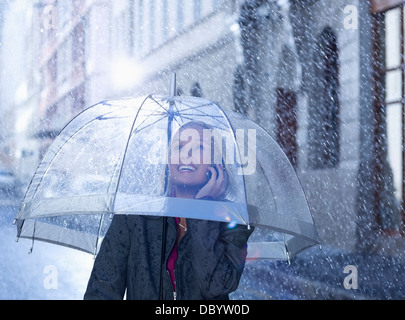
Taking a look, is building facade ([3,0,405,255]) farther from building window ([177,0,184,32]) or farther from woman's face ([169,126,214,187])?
woman's face ([169,126,214,187])

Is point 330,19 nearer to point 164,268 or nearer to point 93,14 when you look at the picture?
point 164,268

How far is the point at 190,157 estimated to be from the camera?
2.78 metres

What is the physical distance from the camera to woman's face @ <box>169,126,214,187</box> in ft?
9.00

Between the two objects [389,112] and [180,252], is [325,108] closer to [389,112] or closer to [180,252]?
[389,112]

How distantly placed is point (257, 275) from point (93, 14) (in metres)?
31.6

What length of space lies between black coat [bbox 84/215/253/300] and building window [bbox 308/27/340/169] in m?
10.0

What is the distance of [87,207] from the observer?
2.82m

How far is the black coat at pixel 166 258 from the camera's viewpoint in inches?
105

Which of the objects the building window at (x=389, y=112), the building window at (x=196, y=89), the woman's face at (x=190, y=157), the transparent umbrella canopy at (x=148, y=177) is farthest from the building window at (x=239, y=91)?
the woman's face at (x=190, y=157)

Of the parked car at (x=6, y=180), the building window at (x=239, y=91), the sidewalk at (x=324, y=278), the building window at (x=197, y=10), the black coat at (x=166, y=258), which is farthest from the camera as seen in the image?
the parked car at (x=6, y=180)

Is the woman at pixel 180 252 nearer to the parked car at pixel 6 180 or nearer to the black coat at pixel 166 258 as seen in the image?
the black coat at pixel 166 258

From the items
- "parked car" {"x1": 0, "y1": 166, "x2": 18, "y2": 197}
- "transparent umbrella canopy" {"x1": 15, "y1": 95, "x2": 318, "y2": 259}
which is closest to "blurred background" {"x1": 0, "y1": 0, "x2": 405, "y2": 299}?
"transparent umbrella canopy" {"x1": 15, "y1": 95, "x2": 318, "y2": 259}

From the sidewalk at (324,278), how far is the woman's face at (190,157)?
5189 millimetres
